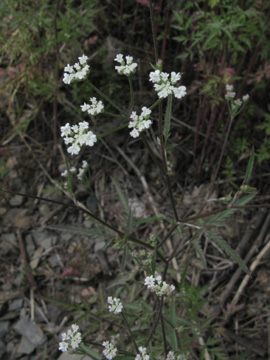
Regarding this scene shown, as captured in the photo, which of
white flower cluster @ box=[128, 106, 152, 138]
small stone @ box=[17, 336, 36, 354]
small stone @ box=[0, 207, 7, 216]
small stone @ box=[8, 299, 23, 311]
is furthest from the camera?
small stone @ box=[0, 207, 7, 216]

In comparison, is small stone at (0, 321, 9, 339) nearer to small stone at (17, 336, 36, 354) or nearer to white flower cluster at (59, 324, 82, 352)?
small stone at (17, 336, 36, 354)

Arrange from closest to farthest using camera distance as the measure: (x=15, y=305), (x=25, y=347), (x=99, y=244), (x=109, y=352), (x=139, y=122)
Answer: (x=139, y=122) → (x=109, y=352) → (x=25, y=347) → (x=15, y=305) → (x=99, y=244)

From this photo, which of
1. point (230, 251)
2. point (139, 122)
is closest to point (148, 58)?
point (139, 122)

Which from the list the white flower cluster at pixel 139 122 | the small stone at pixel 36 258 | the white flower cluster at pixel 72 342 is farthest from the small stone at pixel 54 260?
the white flower cluster at pixel 139 122

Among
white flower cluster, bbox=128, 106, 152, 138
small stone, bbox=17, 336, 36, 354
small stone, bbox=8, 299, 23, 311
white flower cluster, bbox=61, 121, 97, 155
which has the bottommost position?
small stone, bbox=17, 336, 36, 354

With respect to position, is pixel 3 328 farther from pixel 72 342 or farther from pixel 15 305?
pixel 72 342

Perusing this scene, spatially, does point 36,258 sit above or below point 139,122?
below

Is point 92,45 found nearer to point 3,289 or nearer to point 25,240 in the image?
point 25,240

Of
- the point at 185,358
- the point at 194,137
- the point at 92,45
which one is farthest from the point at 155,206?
the point at 92,45

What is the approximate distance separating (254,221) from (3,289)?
2.46m

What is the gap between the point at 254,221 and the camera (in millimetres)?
3197

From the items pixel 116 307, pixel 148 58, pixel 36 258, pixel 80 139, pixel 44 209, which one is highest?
pixel 80 139

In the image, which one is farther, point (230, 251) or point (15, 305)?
point (15, 305)

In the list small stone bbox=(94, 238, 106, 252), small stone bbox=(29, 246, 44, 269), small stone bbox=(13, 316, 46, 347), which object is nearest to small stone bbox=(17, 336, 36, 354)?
small stone bbox=(13, 316, 46, 347)
